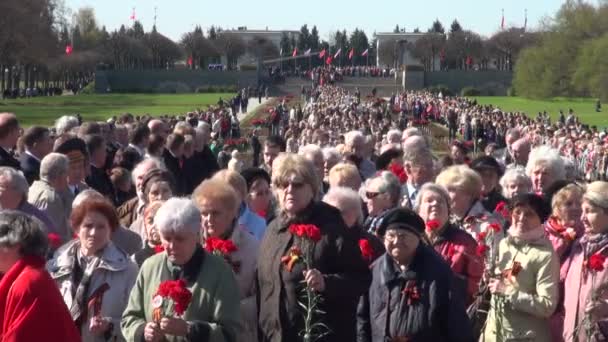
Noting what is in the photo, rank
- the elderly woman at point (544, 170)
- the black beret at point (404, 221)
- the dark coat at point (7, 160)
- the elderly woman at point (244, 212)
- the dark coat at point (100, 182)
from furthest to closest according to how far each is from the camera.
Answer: the dark coat at point (100, 182)
the dark coat at point (7, 160)
the elderly woman at point (544, 170)
the elderly woman at point (244, 212)
the black beret at point (404, 221)

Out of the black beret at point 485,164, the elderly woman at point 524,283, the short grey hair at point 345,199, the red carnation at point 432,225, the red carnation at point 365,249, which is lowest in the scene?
the elderly woman at point 524,283

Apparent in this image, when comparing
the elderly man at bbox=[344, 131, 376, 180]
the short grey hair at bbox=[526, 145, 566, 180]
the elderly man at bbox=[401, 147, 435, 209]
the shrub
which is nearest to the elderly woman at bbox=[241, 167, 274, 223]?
the elderly man at bbox=[401, 147, 435, 209]

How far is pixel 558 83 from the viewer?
94.9 metres

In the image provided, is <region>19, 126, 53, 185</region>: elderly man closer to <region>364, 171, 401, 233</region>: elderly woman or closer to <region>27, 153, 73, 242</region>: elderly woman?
<region>27, 153, 73, 242</region>: elderly woman

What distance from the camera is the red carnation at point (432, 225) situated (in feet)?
25.6

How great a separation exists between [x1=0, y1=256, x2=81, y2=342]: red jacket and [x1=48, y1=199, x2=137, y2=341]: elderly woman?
1.28 m

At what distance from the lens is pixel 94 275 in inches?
274

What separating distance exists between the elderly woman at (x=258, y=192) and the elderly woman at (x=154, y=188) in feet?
2.15

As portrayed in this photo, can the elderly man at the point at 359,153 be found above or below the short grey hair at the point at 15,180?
below

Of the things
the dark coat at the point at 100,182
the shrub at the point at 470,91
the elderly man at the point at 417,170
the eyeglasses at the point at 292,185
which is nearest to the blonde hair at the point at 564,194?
the eyeglasses at the point at 292,185

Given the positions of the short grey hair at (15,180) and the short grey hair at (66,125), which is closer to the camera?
the short grey hair at (15,180)

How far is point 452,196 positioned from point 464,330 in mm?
2544

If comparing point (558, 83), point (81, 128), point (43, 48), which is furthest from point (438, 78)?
point (81, 128)

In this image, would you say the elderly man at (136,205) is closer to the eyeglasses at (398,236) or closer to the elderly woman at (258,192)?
the elderly woman at (258,192)
